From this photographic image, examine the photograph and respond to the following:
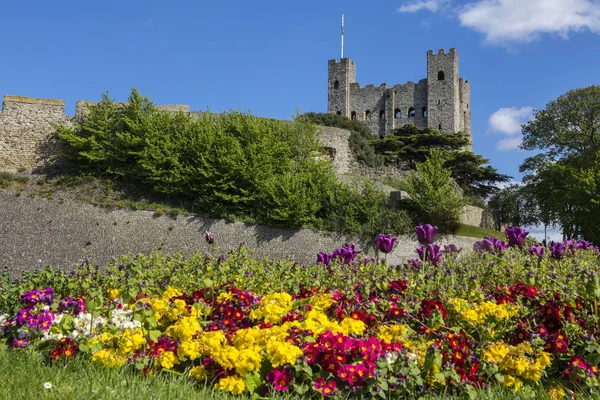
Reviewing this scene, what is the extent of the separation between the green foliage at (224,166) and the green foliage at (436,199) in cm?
105

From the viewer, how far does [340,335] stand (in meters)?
3.54

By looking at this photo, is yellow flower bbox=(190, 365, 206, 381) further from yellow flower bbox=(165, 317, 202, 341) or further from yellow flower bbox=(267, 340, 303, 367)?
yellow flower bbox=(267, 340, 303, 367)

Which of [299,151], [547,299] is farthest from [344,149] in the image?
[547,299]

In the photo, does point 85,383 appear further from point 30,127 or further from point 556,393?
point 30,127

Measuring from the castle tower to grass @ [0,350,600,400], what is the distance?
42674 mm

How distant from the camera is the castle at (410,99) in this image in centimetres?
4272

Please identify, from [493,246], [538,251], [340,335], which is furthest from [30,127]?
[340,335]

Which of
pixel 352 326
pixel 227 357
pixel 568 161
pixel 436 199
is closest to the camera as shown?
pixel 227 357

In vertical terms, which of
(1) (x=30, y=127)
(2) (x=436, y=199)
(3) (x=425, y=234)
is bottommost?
(3) (x=425, y=234)

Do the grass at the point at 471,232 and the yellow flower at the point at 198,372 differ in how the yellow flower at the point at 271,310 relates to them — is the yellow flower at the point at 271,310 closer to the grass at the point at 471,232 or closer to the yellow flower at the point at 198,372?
the yellow flower at the point at 198,372

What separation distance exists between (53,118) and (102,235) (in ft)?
22.2

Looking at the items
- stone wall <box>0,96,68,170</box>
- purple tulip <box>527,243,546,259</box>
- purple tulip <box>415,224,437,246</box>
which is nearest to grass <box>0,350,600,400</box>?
purple tulip <box>415,224,437,246</box>

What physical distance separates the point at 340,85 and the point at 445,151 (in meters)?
17.2

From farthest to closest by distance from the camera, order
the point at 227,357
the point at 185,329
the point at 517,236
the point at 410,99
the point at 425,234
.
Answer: the point at 410,99 → the point at 517,236 → the point at 425,234 → the point at 185,329 → the point at 227,357
